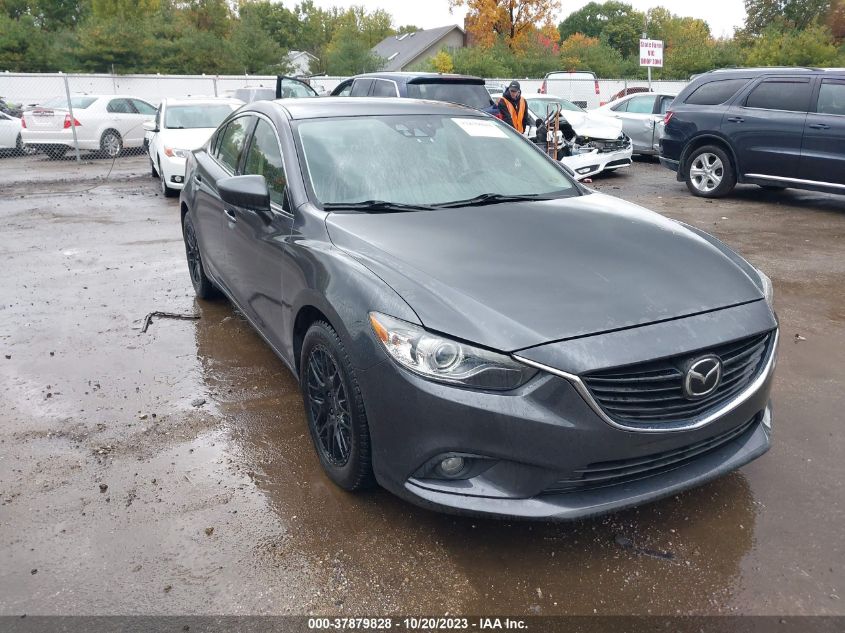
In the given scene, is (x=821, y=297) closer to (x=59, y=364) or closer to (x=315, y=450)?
(x=315, y=450)

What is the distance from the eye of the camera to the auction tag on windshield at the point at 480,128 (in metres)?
4.18

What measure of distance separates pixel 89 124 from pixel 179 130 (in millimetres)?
6374

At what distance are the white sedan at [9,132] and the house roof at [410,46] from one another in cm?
4380

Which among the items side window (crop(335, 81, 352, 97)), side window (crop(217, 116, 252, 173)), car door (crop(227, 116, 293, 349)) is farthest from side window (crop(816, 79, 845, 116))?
car door (crop(227, 116, 293, 349))

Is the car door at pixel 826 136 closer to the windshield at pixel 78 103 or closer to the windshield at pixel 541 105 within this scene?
the windshield at pixel 541 105

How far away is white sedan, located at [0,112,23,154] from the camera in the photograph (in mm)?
17391

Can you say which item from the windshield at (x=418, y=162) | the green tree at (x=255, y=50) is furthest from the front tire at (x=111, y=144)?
the green tree at (x=255, y=50)

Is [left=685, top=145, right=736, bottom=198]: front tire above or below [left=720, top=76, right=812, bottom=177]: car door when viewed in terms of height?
below

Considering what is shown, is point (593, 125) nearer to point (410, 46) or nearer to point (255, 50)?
point (255, 50)

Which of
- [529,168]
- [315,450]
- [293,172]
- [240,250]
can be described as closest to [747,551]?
[315,450]

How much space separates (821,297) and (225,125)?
5.00 m

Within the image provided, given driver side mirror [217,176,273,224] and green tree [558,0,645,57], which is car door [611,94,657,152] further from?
green tree [558,0,645,57]

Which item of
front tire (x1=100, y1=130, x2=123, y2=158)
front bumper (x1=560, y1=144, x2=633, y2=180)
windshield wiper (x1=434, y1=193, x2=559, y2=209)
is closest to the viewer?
windshield wiper (x1=434, y1=193, x2=559, y2=209)

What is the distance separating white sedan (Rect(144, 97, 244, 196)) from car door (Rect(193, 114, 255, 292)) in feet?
19.2
